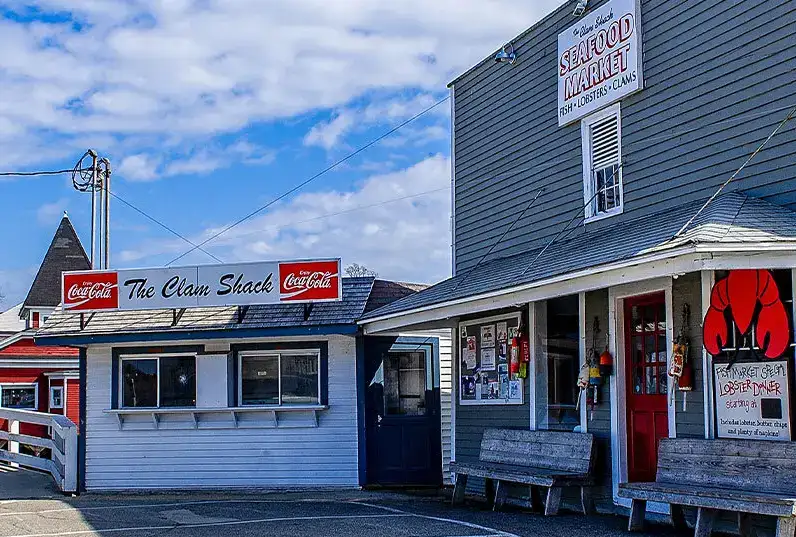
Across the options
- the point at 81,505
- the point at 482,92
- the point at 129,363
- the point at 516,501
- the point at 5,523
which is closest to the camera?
the point at 5,523

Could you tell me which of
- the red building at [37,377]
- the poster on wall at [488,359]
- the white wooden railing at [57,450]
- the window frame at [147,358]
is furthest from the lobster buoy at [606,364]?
the red building at [37,377]

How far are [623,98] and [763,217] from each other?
333 centimetres

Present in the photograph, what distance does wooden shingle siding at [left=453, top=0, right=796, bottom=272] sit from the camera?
9.84 meters

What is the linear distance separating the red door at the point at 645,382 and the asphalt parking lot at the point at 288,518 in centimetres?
73

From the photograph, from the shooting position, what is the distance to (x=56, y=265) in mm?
41688

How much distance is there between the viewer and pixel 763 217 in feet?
29.6

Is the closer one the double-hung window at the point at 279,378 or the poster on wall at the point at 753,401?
the poster on wall at the point at 753,401

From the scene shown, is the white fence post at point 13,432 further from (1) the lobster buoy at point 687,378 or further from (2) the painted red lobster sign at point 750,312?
(2) the painted red lobster sign at point 750,312

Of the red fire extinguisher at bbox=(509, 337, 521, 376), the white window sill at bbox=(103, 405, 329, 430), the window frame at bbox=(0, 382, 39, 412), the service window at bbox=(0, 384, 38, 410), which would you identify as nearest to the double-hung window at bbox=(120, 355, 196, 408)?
the white window sill at bbox=(103, 405, 329, 430)

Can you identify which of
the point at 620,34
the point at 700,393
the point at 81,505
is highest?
the point at 620,34

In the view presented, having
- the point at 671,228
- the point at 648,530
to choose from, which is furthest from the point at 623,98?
the point at 648,530

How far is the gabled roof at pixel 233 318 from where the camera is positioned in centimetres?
1579

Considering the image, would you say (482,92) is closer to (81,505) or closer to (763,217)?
(763,217)

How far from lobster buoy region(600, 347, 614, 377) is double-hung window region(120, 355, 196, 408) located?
752 centimetres
